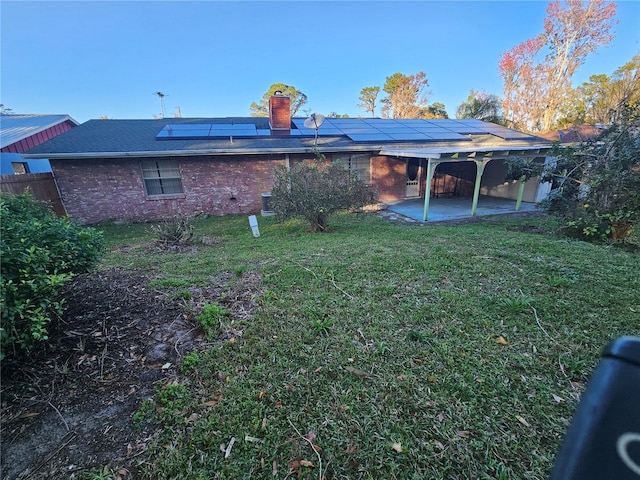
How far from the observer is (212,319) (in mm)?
2906

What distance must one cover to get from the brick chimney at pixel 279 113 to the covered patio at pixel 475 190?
14.3ft

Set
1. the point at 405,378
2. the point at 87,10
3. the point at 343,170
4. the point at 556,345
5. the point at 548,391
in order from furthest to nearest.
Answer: the point at 343,170 < the point at 87,10 < the point at 556,345 < the point at 405,378 < the point at 548,391

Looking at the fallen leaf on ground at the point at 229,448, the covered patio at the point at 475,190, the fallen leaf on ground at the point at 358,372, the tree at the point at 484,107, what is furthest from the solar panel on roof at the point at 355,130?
the tree at the point at 484,107

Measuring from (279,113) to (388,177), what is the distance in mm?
5307

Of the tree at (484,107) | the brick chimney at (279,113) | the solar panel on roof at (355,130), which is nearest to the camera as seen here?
the brick chimney at (279,113)

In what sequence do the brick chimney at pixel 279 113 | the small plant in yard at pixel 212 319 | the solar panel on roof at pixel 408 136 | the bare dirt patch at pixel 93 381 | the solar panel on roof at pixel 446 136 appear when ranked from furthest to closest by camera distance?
the brick chimney at pixel 279 113 → the solar panel on roof at pixel 446 136 → the solar panel on roof at pixel 408 136 → the small plant in yard at pixel 212 319 → the bare dirt patch at pixel 93 381

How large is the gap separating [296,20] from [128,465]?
1153cm

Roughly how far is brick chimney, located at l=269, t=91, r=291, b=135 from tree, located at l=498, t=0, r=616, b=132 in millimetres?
20009

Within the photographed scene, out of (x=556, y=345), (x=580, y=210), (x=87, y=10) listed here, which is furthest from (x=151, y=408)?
(x=580, y=210)

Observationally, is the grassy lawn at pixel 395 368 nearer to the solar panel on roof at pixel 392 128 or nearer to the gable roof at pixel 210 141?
the gable roof at pixel 210 141

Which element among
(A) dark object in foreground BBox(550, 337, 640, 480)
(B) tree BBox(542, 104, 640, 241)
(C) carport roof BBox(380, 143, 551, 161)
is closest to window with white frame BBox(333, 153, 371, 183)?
(C) carport roof BBox(380, 143, 551, 161)

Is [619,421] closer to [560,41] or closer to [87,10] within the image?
[87,10]

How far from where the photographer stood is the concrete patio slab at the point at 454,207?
9320 mm

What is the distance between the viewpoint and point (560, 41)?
67.2ft
